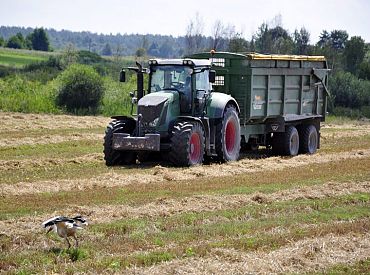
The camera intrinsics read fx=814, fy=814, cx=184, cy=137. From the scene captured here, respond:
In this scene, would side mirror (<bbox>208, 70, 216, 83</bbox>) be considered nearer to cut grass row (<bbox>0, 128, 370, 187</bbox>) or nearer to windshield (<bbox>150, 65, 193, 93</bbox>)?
windshield (<bbox>150, 65, 193, 93</bbox>)

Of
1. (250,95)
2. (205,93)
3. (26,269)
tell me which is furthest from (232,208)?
(250,95)

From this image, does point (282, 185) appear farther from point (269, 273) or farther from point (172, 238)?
point (269, 273)

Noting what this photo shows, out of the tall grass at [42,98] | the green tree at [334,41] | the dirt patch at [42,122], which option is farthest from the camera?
the green tree at [334,41]

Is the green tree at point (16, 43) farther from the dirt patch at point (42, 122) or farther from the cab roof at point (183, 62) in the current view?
the cab roof at point (183, 62)

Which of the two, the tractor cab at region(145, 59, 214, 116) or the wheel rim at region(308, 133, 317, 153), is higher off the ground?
the tractor cab at region(145, 59, 214, 116)

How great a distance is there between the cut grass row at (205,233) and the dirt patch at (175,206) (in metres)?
0.42

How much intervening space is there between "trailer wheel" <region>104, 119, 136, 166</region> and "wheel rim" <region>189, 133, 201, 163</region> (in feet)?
5.39

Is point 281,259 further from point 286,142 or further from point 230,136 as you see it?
point 286,142

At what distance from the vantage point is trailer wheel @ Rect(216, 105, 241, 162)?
67.7 feet

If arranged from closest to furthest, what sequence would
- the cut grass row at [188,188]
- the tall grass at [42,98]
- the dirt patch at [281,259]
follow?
the dirt patch at [281,259] → the cut grass row at [188,188] → the tall grass at [42,98]

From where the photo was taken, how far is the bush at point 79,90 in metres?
40.8

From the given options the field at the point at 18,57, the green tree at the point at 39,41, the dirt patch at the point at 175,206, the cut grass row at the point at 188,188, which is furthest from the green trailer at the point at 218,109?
the green tree at the point at 39,41

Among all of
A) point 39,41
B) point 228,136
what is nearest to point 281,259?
point 228,136

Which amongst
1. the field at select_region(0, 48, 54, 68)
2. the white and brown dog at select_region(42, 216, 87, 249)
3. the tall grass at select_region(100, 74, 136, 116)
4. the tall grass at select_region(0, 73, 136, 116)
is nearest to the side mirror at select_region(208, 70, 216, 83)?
the white and brown dog at select_region(42, 216, 87, 249)
